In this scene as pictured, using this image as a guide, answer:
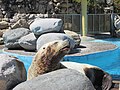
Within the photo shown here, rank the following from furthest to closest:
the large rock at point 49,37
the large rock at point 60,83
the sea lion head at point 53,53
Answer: the large rock at point 49,37 → the sea lion head at point 53,53 → the large rock at point 60,83

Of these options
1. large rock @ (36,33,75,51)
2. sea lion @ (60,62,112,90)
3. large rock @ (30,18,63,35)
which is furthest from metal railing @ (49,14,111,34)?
sea lion @ (60,62,112,90)

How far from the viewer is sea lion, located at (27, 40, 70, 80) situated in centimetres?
339

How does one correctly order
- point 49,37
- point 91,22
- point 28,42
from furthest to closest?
point 91,22
point 28,42
point 49,37

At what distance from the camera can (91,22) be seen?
57.8 feet

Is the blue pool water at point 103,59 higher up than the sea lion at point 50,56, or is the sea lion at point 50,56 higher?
the sea lion at point 50,56

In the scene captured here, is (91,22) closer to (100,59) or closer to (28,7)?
(28,7)

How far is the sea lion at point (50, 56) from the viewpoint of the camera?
3395 mm

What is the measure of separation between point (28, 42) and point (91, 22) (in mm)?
8791

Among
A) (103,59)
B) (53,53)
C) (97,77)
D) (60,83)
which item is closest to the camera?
(60,83)

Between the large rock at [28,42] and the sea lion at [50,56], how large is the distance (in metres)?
5.86

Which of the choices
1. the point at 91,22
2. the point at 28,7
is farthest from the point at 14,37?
the point at 91,22

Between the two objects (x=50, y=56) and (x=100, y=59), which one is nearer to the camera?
(x=50, y=56)

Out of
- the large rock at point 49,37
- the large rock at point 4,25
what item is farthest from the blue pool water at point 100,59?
the large rock at point 4,25

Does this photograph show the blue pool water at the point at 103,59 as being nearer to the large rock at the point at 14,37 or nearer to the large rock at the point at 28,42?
the large rock at the point at 28,42
